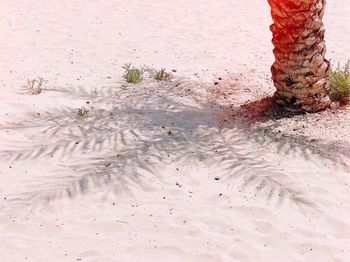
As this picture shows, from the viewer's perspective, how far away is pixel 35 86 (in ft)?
21.5

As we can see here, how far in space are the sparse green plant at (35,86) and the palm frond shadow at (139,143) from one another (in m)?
0.31

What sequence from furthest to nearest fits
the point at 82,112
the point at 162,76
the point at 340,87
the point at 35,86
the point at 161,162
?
the point at 162,76 < the point at 35,86 < the point at 340,87 < the point at 82,112 < the point at 161,162

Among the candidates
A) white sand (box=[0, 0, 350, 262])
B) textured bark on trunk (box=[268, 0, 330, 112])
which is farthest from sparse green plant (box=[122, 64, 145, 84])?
textured bark on trunk (box=[268, 0, 330, 112])

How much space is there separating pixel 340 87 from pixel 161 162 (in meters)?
2.54

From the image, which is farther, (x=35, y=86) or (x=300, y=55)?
(x=35, y=86)

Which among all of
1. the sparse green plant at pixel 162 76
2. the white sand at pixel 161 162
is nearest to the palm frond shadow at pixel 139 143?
the white sand at pixel 161 162

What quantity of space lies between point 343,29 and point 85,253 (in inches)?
274

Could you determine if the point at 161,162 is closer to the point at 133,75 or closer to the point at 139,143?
the point at 139,143

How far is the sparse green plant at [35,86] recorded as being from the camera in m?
6.36

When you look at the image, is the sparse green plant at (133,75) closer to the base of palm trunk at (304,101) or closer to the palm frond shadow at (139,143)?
the palm frond shadow at (139,143)

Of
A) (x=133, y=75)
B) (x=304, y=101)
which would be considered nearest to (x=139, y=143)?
(x=133, y=75)

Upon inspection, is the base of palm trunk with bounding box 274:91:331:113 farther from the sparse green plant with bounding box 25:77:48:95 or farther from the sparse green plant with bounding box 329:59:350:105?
the sparse green plant with bounding box 25:77:48:95

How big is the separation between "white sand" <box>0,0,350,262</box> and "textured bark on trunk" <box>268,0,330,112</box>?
10.6 inches

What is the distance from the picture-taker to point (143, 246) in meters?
3.88
